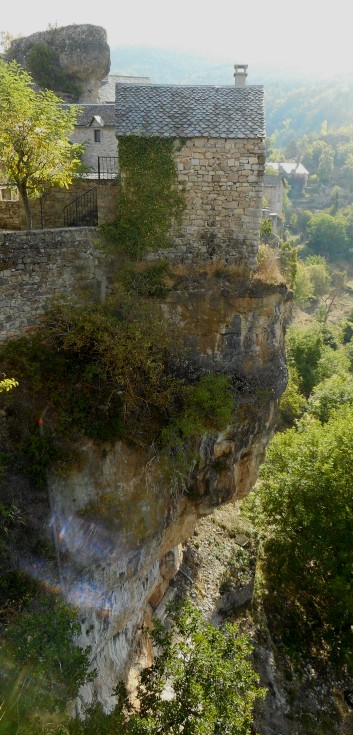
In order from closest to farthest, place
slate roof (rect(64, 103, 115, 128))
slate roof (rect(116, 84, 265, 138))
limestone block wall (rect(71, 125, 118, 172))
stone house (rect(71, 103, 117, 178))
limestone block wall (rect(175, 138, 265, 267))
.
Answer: slate roof (rect(116, 84, 265, 138))
limestone block wall (rect(175, 138, 265, 267))
stone house (rect(71, 103, 117, 178))
limestone block wall (rect(71, 125, 118, 172))
slate roof (rect(64, 103, 115, 128))

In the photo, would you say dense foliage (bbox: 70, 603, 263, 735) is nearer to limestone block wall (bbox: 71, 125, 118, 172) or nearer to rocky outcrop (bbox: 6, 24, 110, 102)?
limestone block wall (bbox: 71, 125, 118, 172)

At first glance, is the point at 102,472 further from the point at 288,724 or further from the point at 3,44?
the point at 3,44

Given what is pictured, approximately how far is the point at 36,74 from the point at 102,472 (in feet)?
92.9

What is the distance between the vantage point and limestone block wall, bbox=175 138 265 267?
536 inches

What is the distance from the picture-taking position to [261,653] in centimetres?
1794

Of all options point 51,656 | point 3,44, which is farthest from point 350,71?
point 51,656

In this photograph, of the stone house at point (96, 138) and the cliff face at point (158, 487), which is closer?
the cliff face at point (158, 487)

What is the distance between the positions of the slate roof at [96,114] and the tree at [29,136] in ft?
24.5

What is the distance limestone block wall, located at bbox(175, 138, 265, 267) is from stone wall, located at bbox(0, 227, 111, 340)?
266cm

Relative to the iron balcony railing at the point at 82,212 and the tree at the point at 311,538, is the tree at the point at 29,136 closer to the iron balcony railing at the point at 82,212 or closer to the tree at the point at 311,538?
the iron balcony railing at the point at 82,212

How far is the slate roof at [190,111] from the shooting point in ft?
44.1

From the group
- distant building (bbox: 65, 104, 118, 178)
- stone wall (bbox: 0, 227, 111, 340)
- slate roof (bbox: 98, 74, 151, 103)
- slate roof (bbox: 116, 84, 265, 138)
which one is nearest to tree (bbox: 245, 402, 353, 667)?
stone wall (bbox: 0, 227, 111, 340)

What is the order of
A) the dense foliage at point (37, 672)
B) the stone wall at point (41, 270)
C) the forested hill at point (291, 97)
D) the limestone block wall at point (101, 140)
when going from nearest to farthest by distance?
the dense foliage at point (37, 672) < the stone wall at point (41, 270) < the limestone block wall at point (101, 140) < the forested hill at point (291, 97)

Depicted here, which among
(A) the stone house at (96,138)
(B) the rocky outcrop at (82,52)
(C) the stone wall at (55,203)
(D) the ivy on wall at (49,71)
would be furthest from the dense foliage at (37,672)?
(D) the ivy on wall at (49,71)
